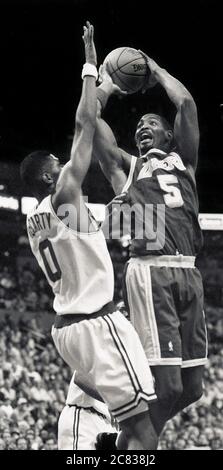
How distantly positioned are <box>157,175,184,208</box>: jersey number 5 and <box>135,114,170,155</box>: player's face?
26 centimetres

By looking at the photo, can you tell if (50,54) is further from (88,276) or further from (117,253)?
(88,276)

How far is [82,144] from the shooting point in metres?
4.68

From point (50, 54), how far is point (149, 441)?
31.1ft

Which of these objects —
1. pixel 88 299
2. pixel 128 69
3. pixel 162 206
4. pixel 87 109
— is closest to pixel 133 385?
pixel 88 299

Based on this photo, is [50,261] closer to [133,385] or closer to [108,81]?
[133,385]

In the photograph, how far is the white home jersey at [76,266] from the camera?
15.2ft

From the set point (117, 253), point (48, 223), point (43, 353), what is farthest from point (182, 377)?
point (117, 253)

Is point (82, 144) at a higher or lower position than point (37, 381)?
higher

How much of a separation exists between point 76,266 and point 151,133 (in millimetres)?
1308

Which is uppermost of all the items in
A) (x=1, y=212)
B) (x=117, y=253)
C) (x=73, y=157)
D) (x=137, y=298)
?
(x=73, y=157)

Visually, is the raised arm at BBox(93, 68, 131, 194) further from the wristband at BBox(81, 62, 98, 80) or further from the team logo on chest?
the wristband at BBox(81, 62, 98, 80)

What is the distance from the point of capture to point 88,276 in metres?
4.68

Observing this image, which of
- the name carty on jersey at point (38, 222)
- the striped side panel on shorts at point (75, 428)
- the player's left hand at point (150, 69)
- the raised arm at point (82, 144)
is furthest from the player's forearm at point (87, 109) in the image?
the striped side panel on shorts at point (75, 428)

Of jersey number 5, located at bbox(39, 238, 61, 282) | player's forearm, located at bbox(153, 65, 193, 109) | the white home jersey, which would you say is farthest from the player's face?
jersey number 5, located at bbox(39, 238, 61, 282)
